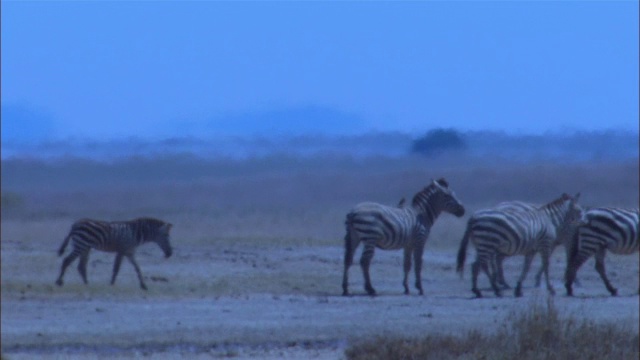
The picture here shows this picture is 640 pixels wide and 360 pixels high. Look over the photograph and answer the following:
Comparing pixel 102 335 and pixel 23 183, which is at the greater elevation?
pixel 23 183

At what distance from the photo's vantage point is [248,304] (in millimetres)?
16141

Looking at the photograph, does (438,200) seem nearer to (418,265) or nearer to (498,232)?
(418,265)

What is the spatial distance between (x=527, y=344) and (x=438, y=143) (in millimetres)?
2625

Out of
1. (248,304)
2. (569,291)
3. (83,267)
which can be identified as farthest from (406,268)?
(83,267)

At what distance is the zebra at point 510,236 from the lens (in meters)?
16.6

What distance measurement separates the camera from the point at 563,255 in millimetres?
22484

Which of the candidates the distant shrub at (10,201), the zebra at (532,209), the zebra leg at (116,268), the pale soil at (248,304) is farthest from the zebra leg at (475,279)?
the distant shrub at (10,201)

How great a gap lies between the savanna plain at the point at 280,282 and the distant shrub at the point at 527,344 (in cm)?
6

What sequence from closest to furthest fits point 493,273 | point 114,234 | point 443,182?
point 493,273, point 443,182, point 114,234

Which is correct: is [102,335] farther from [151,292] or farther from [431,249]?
[431,249]

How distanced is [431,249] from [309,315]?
7.46m

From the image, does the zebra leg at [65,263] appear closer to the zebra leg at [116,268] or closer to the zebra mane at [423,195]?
the zebra leg at [116,268]

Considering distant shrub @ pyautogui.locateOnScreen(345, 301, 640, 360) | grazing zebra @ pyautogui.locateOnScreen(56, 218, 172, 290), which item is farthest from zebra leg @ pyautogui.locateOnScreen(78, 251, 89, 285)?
distant shrub @ pyautogui.locateOnScreen(345, 301, 640, 360)

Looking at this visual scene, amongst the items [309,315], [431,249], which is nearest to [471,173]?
[309,315]
